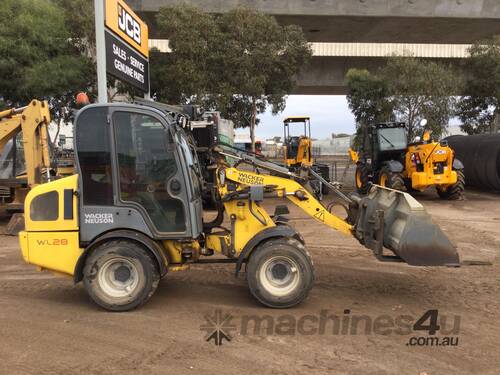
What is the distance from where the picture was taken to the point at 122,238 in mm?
5340

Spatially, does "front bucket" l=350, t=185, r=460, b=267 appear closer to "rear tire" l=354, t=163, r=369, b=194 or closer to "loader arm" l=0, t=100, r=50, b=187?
"loader arm" l=0, t=100, r=50, b=187

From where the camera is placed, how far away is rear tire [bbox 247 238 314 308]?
5.38 meters

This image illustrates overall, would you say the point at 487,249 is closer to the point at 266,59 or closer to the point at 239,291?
the point at 239,291

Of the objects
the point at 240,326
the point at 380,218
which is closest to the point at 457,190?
the point at 380,218

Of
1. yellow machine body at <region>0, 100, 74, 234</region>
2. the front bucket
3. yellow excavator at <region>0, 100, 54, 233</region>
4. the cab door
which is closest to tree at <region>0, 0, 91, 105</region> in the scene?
yellow excavator at <region>0, 100, 54, 233</region>

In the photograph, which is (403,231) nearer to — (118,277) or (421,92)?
(118,277)

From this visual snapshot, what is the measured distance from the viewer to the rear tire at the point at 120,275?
17.3ft

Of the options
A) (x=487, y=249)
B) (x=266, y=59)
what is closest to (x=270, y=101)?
(x=266, y=59)

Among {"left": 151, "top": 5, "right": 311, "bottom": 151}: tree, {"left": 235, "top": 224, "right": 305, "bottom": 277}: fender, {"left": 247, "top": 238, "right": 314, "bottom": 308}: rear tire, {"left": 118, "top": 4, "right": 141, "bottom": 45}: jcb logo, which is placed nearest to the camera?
{"left": 247, "top": 238, "right": 314, "bottom": 308}: rear tire

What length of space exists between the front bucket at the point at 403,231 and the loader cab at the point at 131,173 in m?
2.13

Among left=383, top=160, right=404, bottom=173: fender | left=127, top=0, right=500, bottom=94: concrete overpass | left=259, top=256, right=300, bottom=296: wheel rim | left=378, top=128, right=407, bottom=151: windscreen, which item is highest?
left=127, top=0, right=500, bottom=94: concrete overpass

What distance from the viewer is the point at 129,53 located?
11852mm

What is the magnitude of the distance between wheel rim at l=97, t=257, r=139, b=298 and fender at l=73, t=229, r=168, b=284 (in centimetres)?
23

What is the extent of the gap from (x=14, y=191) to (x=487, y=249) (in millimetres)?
10724
